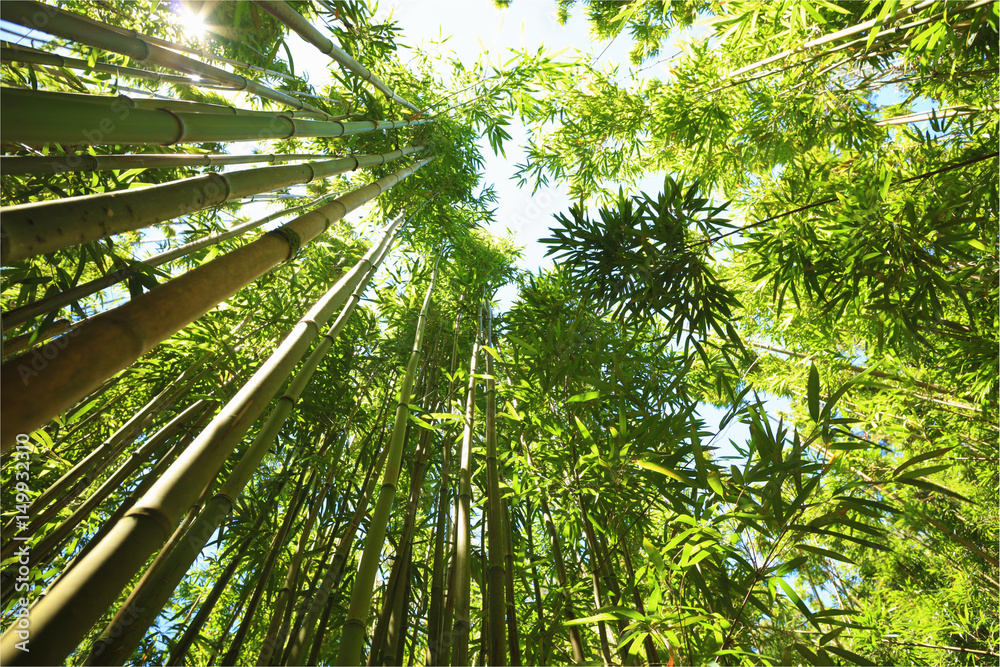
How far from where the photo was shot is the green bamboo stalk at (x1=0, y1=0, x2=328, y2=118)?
Result: 983mm

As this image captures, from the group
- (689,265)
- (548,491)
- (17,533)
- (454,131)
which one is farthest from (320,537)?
(454,131)

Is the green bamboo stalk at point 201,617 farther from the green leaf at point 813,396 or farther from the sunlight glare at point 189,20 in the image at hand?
the sunlight glare at point 189,20

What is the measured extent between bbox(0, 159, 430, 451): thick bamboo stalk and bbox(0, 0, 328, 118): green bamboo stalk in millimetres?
701

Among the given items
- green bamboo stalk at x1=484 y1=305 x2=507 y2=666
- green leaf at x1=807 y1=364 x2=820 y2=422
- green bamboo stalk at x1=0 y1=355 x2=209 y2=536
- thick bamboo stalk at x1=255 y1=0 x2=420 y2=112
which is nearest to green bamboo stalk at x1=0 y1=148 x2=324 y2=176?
thick bamboo stalk at x1=255 y1=0 x2=420 y2=112

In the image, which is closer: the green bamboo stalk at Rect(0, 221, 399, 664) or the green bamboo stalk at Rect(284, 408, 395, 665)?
the green bamboo stalk at Rect(0, 221, 399, 664)

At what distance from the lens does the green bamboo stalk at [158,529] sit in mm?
558

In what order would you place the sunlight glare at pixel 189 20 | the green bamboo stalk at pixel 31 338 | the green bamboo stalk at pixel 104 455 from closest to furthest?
the green bamboo stalk at pixel 31 338 → the green bamboo stalk at pixel 104 455 → the sunlight glare at pixel 189 20

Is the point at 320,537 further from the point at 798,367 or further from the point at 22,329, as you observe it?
the point at 798,367

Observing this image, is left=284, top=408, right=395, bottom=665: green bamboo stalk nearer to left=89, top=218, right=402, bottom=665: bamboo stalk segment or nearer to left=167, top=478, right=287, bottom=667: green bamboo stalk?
left=167, top=478, right=287, bottom=667: green bamboo stalk

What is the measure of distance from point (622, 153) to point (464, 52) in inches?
62.6

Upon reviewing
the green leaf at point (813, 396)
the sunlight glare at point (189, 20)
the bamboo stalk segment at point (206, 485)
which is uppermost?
the sunlight glare at point (189, 20)
